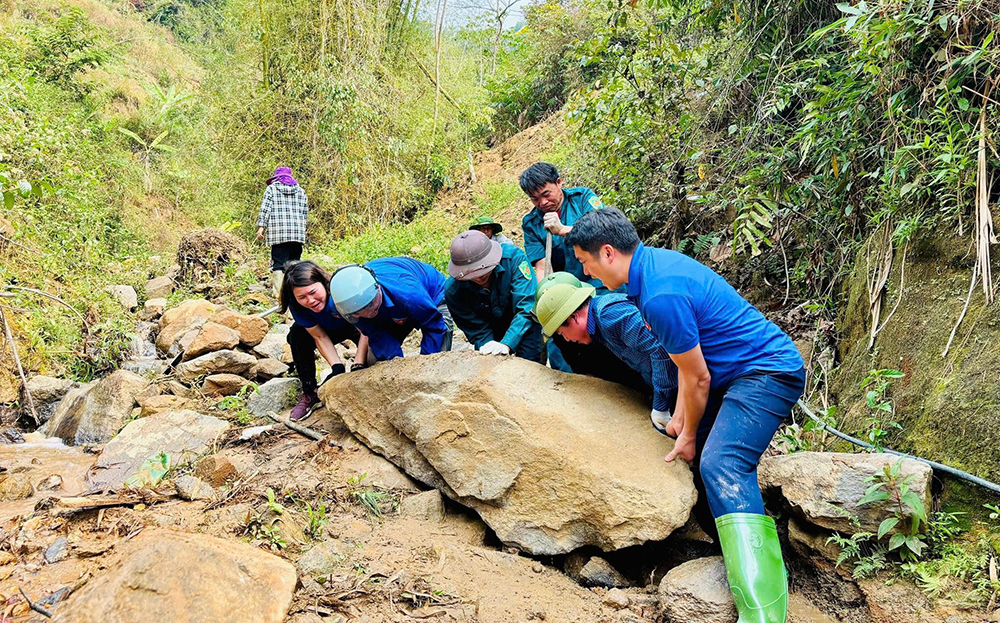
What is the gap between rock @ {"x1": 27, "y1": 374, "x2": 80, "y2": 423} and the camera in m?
5.71

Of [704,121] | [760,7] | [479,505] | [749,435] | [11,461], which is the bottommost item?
[11,461]

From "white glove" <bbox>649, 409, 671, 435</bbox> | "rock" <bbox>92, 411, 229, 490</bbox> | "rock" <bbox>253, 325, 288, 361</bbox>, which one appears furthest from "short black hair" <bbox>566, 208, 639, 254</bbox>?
"rock" <bbox>253, 325, 288, 361</bbox>

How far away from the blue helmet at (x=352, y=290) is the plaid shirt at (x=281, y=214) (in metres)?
3.61

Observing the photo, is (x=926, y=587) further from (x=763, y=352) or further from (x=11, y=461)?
(x=11, y=461)

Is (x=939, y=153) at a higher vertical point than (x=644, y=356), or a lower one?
higher

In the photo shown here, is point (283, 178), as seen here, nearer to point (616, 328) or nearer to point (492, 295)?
point (492, 295)

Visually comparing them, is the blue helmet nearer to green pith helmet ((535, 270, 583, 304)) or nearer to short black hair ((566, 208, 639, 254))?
green pith helmet ((535, 270, 583, 304))

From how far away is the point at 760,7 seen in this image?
4512 mm

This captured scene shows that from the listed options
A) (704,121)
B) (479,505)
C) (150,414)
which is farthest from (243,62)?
(479,505)

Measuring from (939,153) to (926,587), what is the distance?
1.81 metres

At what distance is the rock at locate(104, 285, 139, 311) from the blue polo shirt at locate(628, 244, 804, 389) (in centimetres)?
661

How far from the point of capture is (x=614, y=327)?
9.59ft

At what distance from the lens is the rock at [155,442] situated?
4020mm

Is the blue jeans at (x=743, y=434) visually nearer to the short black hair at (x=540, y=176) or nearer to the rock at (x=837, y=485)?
the rock at (x=837, y=485)
